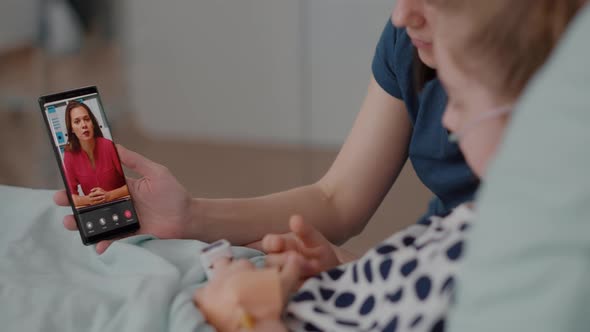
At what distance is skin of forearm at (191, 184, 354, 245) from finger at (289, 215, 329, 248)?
0.17 meters

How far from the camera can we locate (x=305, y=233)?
897mm

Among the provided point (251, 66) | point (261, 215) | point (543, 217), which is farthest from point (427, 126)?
point (251, 66)

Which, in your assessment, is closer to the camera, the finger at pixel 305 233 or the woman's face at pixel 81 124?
the finger at pixel 305 233

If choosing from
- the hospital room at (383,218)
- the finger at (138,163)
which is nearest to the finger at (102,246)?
the hospital room at (383,218)

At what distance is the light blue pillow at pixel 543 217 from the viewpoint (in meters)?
0.53

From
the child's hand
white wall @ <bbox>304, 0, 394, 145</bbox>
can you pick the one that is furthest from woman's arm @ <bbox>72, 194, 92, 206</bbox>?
white wall @ <bbox>304, 0, 394, 145</bbox>

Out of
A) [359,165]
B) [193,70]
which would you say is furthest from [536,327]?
[193,70]

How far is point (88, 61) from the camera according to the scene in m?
3.44

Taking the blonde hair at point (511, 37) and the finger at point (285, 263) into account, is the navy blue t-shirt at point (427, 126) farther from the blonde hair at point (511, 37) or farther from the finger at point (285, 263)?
the blonde hair at point (511, 37)

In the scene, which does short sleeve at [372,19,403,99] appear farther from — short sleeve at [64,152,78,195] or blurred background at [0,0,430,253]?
blurred background at [0,0,430,253]

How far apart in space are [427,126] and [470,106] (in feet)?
1.40

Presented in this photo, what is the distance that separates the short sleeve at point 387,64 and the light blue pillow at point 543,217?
57 centimetres

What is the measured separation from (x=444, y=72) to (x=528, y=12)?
0.09 m

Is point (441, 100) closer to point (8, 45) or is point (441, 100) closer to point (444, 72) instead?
point (444, 72)
